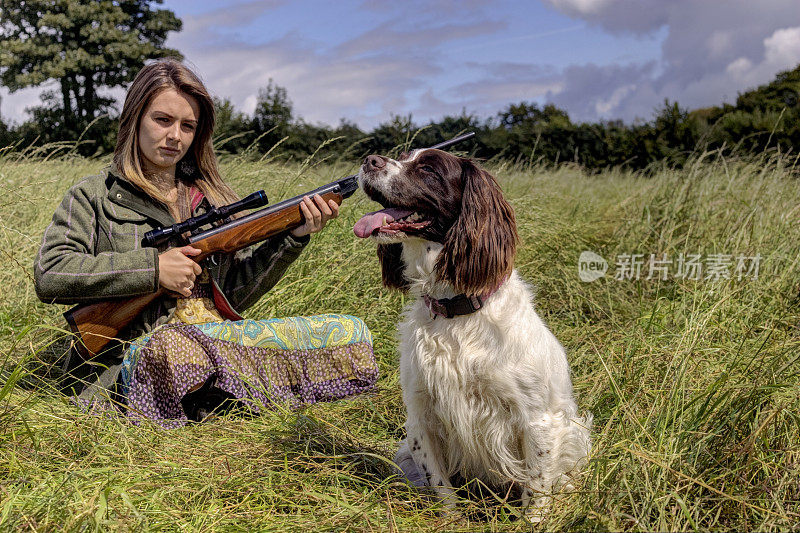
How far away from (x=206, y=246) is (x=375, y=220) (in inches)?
42.5

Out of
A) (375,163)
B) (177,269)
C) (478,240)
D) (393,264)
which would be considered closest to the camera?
(478,240)

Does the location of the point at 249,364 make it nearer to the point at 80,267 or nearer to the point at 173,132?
the point at 80,267

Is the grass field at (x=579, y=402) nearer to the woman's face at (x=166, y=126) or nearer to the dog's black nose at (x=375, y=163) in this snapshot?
the woman's face at (x=166, y=126)

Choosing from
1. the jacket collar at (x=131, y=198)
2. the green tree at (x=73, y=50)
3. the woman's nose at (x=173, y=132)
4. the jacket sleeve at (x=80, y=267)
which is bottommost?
the jacket sleeve at (x=80, y=267)

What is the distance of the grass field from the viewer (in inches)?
74.3

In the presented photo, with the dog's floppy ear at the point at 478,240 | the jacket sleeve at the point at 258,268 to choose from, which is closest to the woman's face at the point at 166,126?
the jacket sleeve at the point at 258,268

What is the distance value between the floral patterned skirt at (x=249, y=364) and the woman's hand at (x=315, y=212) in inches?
19.8

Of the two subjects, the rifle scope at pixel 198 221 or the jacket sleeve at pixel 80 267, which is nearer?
the jacket sleeve at pixel 80 267

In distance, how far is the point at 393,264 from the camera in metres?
2.61

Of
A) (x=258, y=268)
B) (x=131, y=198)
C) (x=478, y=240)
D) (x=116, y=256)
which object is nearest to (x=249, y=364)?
(x=258, y=268)

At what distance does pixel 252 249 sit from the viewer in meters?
3.40

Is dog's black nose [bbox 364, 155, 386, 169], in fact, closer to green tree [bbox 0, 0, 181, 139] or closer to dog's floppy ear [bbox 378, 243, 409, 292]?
dog's floppy ear [bbox 378, 243, 409, 292]

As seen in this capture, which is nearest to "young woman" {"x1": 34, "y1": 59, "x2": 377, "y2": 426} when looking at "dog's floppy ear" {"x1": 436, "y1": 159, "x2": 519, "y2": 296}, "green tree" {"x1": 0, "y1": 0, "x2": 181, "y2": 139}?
"dog's floppy ear" {"x1": 436, "y1": 159, "x2": 519, "y2": 296}

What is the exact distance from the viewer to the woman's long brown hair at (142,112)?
2.96 m
